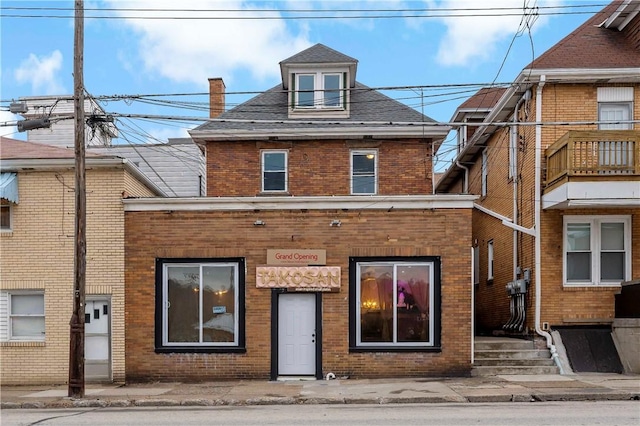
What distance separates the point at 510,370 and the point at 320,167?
8.90 meters

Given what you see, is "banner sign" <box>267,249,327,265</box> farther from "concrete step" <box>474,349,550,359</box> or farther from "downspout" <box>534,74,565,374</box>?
"downspout" <box>534,74,565,374</box>

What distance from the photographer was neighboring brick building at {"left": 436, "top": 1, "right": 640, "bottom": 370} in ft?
52.8

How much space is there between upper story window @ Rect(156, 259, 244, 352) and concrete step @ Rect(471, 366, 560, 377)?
5.84 m

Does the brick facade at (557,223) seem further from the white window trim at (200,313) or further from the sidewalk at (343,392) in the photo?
the white window trim at (200,313)

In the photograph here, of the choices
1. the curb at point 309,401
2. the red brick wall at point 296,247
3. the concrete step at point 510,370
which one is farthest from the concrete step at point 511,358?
the curb at point 309,401

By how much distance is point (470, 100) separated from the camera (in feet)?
87.7

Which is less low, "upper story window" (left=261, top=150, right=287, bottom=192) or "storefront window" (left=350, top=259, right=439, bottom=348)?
"upper story window" (left=261, top=150, right=287, bottom=192)

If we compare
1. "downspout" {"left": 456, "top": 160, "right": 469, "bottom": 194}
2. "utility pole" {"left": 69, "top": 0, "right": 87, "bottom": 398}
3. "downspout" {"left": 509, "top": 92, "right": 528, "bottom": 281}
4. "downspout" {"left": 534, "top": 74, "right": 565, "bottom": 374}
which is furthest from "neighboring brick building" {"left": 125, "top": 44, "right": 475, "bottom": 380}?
"downspout" {"left": 456, "top": 160, "right": 469, "bottom": 194}

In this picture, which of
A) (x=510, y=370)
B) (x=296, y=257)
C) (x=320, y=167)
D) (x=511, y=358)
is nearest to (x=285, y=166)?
(x=320, y=167)

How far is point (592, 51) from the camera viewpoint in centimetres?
1805

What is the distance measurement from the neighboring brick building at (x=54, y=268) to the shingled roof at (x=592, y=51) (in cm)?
1164

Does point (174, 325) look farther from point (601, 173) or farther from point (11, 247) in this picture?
point (601, 173)

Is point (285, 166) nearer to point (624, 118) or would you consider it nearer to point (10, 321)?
point (10, 321)

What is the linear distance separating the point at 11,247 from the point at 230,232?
5394 mm
